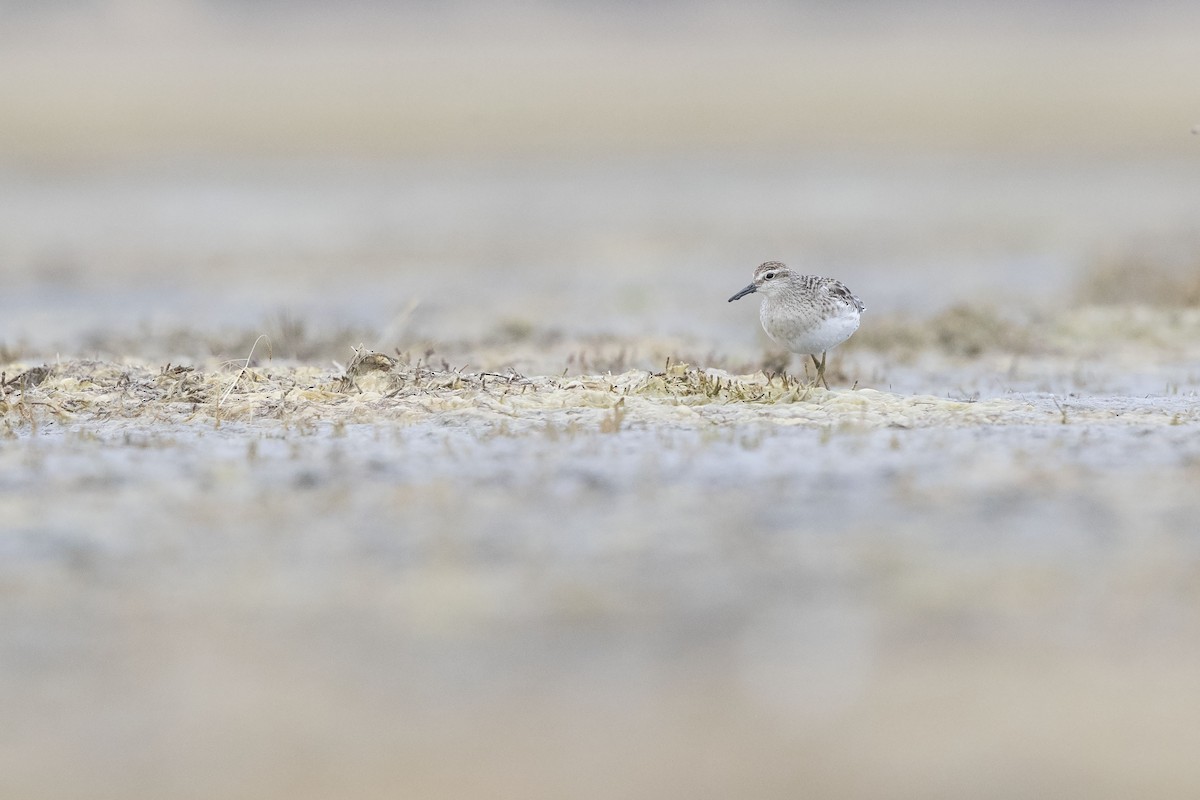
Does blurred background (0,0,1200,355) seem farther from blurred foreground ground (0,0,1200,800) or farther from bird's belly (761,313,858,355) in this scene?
bird's belly (761,313,858,355)

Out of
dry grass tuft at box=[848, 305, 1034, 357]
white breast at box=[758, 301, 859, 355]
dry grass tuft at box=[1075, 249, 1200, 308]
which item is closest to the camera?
white breast at box=[758, 301, 859, 355]

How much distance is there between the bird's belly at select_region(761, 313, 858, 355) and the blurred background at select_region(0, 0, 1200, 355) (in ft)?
11.7

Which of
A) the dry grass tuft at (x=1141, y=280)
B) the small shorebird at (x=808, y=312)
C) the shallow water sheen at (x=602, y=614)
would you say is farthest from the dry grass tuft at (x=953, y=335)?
the shallow water sheen at (x=602, y=614)

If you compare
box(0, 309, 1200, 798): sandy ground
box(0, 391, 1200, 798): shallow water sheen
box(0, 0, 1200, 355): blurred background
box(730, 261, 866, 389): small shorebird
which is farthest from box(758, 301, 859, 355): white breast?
box(0, 0, 1200, 355): blurred background

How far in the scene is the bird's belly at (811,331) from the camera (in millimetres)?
12188

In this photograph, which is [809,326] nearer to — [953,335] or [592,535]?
[592,535]

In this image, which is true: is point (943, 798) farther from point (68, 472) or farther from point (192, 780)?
point (68, 472)

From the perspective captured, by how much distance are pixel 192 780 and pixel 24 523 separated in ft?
10.0

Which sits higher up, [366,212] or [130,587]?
[366,212]

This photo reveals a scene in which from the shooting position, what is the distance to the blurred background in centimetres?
2341

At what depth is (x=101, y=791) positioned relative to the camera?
5.73 m

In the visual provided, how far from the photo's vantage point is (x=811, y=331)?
12195 millimetres

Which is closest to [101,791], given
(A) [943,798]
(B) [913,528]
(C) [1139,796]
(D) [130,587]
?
(D) [130,587]

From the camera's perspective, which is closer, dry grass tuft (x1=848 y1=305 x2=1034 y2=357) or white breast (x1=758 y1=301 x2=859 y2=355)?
white breast (x1=758 y1=301 x2=859 y2=355)
